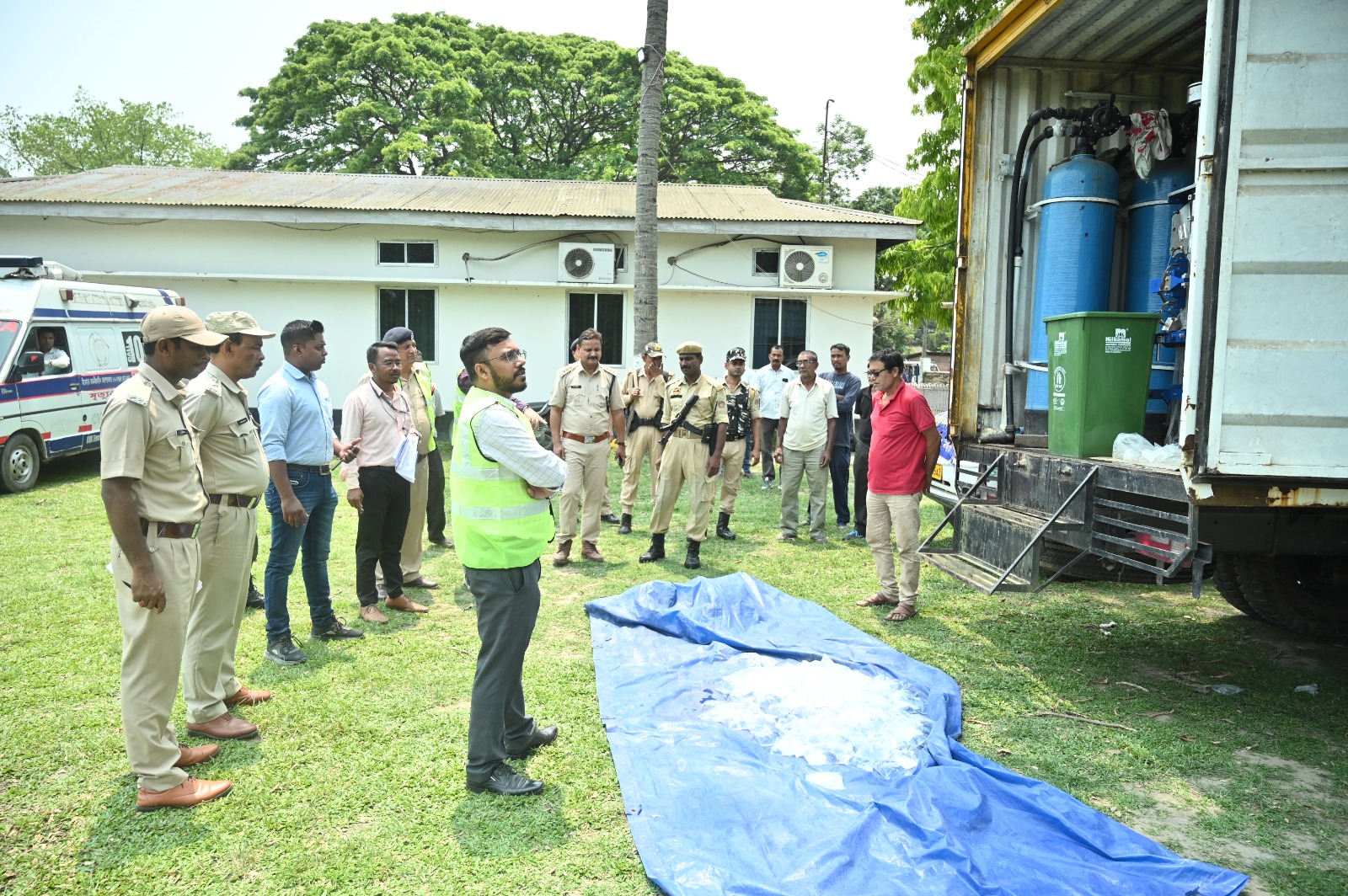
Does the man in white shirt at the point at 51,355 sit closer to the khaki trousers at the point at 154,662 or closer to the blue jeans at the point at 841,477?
the khaki trousers at the point at 154,662

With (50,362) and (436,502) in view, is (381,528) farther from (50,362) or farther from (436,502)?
(50,362)

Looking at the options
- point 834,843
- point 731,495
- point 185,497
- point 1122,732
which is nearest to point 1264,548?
point 1122,732

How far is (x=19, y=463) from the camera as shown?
9664 mm

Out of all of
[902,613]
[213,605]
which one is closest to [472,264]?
[902,613]

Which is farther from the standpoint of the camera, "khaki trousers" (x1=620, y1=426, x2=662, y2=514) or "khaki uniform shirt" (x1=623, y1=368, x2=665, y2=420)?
"khaki trousers" (x1=620, y1=426, x2=662, y2=514)

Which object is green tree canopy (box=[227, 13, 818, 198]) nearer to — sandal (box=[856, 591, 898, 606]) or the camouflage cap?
sandal (box=[856, 591, 898, 606])

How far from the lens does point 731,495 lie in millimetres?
8414

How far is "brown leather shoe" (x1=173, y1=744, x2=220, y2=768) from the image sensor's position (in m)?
3.48

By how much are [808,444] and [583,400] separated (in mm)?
2421

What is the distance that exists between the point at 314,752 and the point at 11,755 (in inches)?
48.3

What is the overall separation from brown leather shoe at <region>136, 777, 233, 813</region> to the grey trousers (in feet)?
3.25

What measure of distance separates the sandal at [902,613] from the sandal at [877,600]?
0.83 feet

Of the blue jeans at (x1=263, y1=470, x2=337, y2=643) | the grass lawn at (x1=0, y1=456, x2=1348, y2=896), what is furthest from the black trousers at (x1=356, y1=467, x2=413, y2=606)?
the blue jeans at (x1=263, y1=470, x2=337, y2=643)

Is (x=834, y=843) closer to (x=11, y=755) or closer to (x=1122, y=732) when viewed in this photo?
(x=1122, y=732)
